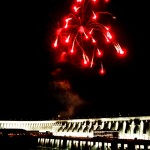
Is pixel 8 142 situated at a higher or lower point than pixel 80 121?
lower

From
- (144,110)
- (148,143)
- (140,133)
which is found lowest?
(148,143)

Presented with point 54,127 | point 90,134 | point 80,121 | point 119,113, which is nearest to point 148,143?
point 119,113

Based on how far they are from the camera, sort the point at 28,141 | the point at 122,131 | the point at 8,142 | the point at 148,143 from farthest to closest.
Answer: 1. the point at 122,131
2. the point at 28,141
3. the point at 8,142
4. the point at 148,143

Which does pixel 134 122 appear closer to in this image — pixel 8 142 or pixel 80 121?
pixel 80 121

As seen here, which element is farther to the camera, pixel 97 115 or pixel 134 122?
pixel 97 115

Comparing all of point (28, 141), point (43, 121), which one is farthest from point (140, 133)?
point (43, 121)

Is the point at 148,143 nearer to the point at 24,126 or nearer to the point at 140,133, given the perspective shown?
the point at 140,133

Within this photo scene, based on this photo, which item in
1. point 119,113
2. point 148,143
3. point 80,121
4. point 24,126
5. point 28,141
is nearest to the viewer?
point 148,143
